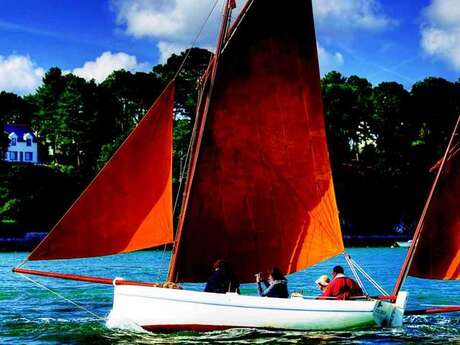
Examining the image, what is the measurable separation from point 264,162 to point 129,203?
4.85 meters

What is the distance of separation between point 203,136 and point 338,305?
696 centimetres

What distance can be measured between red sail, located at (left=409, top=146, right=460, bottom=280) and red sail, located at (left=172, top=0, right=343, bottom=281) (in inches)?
112

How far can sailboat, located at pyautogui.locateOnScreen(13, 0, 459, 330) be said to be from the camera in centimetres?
2308

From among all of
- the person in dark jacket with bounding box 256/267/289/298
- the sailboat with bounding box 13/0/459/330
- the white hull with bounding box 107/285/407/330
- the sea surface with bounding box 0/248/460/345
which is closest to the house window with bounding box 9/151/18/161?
the sea surface with bounding box 0/248/460/345

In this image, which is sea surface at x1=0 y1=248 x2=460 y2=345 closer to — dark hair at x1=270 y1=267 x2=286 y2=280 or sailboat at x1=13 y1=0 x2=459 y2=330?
sailboat at x1=13 y1=0 x2=459 y2=330

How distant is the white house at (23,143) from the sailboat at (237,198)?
121274 millimetres

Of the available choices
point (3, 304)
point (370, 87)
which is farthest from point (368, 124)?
point (3, 304)

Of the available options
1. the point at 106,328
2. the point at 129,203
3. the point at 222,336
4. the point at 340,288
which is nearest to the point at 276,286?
the point at 340,288

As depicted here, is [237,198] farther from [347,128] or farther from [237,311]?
[347,128]

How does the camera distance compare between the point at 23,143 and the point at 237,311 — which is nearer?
the point at 237,311

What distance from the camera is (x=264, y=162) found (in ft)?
83.5

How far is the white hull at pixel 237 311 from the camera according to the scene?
22938 millimetres

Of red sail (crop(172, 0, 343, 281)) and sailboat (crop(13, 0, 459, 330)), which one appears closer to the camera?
sailboat (crop(13, 0, 459, 330))

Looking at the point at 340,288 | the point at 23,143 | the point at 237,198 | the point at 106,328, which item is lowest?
the point at 106,328
